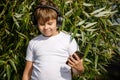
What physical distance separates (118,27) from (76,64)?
1.43 m

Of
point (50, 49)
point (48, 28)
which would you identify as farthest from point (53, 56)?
point (48, 28)

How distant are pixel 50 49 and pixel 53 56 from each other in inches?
2.5

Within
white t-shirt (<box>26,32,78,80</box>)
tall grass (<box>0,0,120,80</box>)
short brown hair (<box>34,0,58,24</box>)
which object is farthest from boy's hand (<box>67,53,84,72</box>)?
tall grass (<box>0,0,120,80</box>)

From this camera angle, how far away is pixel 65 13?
11.3 ft

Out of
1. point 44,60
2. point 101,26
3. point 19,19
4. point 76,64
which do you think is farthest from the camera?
point 101,26

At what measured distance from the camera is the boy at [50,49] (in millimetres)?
2713

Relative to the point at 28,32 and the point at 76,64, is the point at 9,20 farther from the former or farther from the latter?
the point at 76,64

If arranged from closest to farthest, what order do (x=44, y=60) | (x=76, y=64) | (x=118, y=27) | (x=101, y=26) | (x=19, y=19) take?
(x=76, y=64), (x=44, y=60), (x=19, y=19), (x=101, y=26), (x=118, y=27)

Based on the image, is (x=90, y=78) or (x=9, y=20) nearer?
(x=9, y=20)

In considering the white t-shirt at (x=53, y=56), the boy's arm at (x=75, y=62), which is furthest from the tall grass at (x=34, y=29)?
the boy's arm at (x=75, y=62)

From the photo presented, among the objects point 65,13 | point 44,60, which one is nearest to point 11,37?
point 65,13

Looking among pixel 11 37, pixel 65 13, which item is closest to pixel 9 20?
pixel 11 37

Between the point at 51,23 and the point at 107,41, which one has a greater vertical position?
the point at 51,23

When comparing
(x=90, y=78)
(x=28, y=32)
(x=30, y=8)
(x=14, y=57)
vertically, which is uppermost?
(x=30, y=8)
